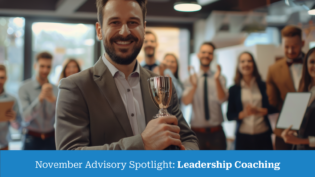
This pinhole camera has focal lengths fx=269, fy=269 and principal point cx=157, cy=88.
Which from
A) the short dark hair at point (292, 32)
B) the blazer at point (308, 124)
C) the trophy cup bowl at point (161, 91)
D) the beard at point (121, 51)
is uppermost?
the short dark hair at point (292, 32)

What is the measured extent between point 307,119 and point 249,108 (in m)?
0.72

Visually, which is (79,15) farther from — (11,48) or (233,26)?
(233,26)

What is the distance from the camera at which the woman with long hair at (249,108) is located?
267cm

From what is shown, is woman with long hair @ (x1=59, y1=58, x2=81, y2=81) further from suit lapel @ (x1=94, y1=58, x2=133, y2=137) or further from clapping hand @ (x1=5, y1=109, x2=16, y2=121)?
suit lapel @ (x1=94, y1=58, x2=133, y2=137)

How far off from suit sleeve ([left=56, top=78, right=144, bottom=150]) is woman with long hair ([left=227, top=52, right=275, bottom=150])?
2079mm

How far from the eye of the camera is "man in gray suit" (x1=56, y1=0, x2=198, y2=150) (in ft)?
2.98

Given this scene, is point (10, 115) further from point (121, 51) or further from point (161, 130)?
point (161, 130)

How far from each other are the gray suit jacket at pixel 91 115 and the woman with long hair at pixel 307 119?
1.58m

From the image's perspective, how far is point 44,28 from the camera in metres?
5.14

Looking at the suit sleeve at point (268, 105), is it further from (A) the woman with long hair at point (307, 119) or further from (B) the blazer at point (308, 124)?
(B) the blazer at point (308, 124)

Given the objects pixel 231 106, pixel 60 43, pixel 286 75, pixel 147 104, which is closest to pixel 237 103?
pixel 231 106

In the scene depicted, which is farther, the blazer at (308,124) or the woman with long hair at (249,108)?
the woman with long hair at (249,108)

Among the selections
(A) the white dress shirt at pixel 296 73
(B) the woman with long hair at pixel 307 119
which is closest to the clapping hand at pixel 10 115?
(B) the woman with long hair at pixel 307 119

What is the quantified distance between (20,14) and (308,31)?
4.65 m
